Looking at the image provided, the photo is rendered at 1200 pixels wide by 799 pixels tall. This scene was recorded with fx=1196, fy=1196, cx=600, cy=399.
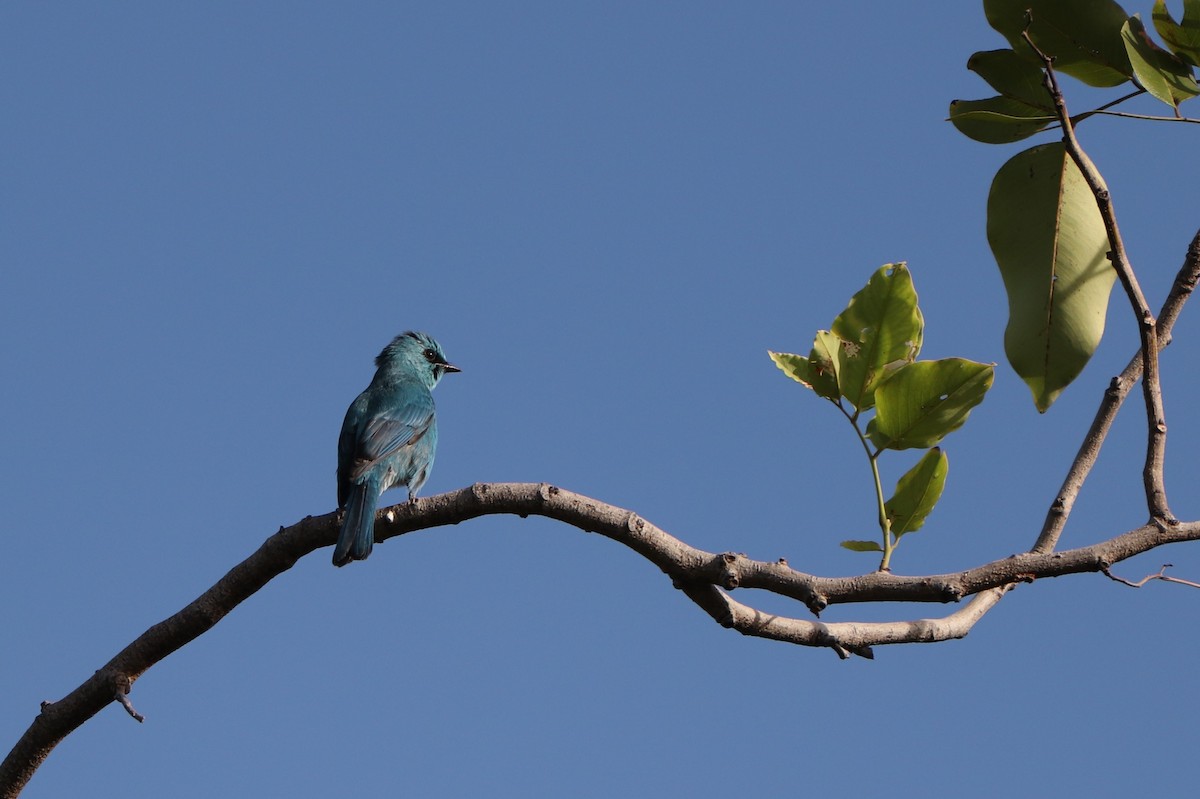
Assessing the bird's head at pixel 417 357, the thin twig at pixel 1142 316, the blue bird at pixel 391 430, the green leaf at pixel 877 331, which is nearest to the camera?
the thin twig at pixel 1142 316

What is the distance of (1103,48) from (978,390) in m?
0.90

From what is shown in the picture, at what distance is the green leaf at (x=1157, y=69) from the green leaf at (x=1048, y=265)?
276mm

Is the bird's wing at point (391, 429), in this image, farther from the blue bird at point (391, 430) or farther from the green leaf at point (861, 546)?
the green leaf at point (861, 546)

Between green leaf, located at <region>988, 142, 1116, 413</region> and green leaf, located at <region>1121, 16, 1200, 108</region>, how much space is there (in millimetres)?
276

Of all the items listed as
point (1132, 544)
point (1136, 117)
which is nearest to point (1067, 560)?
point (1132, 544)

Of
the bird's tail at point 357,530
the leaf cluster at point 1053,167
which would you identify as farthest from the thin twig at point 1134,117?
the bird's tail at point 357,530

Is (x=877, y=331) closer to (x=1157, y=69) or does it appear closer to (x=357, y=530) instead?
(x=1157, y=69)

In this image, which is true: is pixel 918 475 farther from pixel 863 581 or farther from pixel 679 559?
pixel 679 559

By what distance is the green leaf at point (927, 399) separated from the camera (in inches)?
108

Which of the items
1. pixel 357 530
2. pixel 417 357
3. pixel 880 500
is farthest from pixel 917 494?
pixel 417 357

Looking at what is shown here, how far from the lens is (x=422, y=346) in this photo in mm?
9016

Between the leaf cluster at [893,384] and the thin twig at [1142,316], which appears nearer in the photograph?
the thin twig at [1142,316]

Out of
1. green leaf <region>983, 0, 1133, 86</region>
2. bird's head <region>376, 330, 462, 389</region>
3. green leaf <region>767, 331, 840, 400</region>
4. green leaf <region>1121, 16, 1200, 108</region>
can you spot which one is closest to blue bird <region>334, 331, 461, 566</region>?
bird's head <region>376, 330, 462, 389</region>

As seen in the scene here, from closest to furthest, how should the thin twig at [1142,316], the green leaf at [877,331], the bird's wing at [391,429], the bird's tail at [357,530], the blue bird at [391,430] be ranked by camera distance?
the thin twig at [1142,316], the green leaf at [877,331], the bird's tail at [357,530], the blue bird at [391,430], the bird's wing at [391,429]
